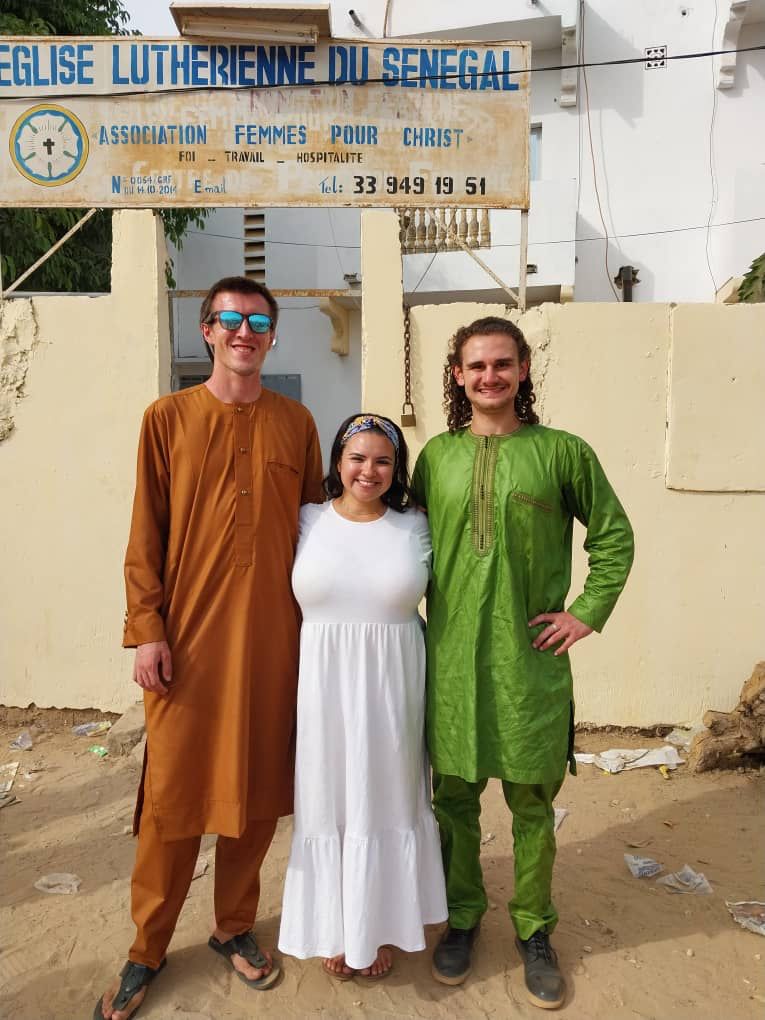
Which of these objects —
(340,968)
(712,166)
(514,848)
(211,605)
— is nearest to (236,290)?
(211,605)

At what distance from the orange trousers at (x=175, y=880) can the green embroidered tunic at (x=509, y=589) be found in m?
0.67

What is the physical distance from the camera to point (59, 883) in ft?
9.55

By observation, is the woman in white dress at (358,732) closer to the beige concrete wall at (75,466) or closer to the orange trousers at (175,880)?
the orange trousers at (175,880)

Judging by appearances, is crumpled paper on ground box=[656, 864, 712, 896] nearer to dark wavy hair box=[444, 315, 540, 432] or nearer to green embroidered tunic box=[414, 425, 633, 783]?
green embroidered tunic box=[414, 425, 633, 783]

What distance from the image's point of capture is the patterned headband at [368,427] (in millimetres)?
2160

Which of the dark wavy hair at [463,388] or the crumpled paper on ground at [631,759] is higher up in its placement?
the dark wavy hair at [463,388]

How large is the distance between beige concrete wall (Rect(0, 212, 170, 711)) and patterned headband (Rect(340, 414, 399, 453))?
2296 millimetres

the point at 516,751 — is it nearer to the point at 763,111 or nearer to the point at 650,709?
the point at 650,709

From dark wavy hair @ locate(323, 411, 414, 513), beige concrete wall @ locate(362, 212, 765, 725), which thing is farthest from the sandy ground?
dark wavy hair @ locate(323, 411, 414, 513)

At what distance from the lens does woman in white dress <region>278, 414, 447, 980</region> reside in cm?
207

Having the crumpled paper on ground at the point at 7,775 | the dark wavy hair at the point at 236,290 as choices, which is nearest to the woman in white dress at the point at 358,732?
the dark wavy hair at the point at 236,290

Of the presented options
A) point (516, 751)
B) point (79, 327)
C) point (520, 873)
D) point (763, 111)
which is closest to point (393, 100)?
point (79, 327)

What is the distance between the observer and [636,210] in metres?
8.55

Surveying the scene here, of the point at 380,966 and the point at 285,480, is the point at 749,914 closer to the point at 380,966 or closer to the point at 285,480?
the point at 380,966
